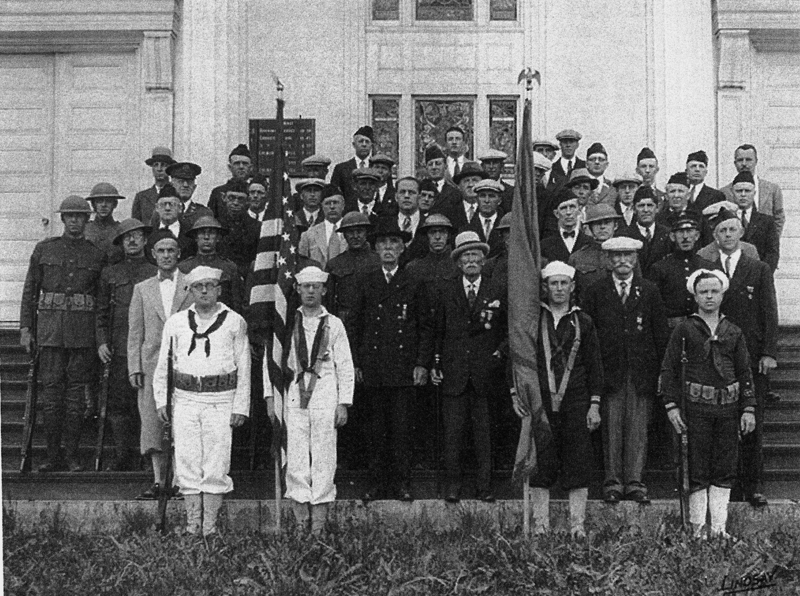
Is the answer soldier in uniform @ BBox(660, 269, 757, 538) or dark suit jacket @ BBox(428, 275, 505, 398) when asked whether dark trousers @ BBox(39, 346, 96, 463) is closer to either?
dark suit jacket @ BBox(428, 275, 505, 398)

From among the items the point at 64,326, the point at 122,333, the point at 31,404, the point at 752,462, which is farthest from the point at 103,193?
the point at 752,462

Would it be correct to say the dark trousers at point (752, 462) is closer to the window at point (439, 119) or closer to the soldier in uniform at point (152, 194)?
the soldier in uniform at point (152, 194)

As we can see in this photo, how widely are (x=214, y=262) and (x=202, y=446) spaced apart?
6.36 ft

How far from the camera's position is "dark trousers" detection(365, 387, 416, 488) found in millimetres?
10320

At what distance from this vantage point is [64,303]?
11.2 m

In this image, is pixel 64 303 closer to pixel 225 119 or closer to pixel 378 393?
pixel 378 393

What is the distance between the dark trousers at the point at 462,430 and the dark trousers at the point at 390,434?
308mm

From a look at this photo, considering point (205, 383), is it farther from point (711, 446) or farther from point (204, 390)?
point (711, 446)

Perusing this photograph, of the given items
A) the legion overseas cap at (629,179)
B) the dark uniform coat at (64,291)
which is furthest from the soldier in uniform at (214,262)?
the legion overseas cap at (629,179)

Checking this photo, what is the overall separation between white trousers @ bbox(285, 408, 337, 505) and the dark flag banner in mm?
1377

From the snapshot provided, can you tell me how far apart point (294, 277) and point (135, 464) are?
232cm

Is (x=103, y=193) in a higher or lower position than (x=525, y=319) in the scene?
higher

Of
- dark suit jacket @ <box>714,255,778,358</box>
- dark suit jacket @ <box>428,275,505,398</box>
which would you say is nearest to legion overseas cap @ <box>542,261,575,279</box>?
dark suit jacket @ <box>428,275,505,398</box>

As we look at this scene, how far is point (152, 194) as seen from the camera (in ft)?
42.5
